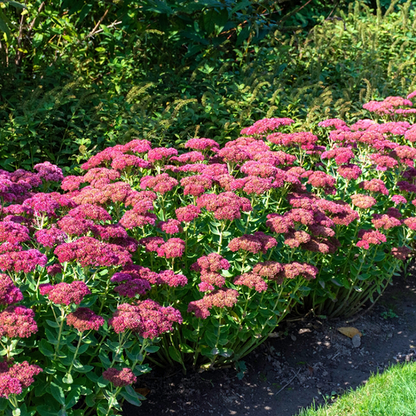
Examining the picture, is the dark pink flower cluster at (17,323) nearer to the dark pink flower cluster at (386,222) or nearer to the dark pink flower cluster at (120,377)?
the dark pink flower cluster at (120,377)

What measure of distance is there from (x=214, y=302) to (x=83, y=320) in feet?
2.67

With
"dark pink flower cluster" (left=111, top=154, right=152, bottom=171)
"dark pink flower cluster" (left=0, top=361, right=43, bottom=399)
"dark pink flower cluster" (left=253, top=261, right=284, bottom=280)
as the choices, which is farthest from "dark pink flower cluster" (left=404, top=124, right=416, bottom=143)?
"dark pink flower cluster" (left=0, top=361, right=43, bottom=399)

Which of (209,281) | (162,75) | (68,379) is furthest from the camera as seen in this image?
(162,75)

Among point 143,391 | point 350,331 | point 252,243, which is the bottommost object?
point 350,331

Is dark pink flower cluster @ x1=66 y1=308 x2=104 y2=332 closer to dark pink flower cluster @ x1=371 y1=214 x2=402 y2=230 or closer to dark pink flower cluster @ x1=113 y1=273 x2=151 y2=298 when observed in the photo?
dark pink flower cluster @ x1=113 y1=273 x2=151 y2=298

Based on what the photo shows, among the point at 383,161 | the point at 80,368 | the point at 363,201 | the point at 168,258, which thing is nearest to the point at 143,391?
the point at 168,258

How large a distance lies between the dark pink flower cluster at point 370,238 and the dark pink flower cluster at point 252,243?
0.94 m

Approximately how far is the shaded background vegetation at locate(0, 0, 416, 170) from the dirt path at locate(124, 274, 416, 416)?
6.90 ft

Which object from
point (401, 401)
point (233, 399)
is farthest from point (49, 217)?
point (401, 401)

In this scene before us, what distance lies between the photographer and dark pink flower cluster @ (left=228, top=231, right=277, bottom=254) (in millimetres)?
2996

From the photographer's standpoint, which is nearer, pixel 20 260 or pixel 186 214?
pixel 20 260

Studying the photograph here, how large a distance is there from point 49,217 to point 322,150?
232 cm

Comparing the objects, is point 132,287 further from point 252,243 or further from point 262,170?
point 262,170

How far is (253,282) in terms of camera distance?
119 inches
